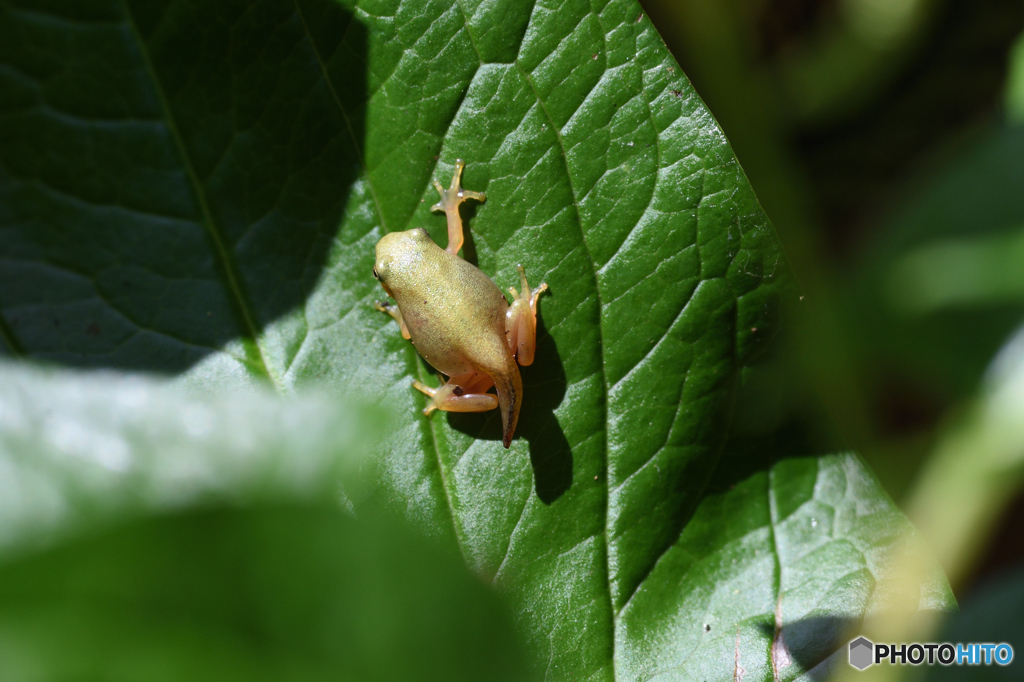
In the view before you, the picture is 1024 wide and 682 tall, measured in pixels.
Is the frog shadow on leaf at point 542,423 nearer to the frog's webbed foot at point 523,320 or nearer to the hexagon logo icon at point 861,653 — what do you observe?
the frog's webbed foot at point 523,320

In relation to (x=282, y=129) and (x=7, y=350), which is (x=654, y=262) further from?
(x=7, y=350)

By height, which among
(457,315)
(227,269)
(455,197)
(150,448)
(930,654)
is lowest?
(930,654)

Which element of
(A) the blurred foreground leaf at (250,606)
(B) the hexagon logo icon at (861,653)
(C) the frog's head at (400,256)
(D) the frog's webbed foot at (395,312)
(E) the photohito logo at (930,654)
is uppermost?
(A) the blurred foreground leaf at (250,606)

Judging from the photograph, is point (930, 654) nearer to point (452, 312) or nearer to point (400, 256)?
point (452, 312)

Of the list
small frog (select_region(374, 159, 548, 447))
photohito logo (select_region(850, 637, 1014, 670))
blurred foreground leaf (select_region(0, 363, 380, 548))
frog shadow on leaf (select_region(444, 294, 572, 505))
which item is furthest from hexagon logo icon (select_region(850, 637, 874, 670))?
blurred foreground leaf (select_region(0, 363, 380, 548))

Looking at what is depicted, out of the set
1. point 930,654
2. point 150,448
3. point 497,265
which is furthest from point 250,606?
point 930,654

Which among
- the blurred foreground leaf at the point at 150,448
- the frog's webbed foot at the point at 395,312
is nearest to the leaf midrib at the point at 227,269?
the frog's webbed foot at the point at 395,312
